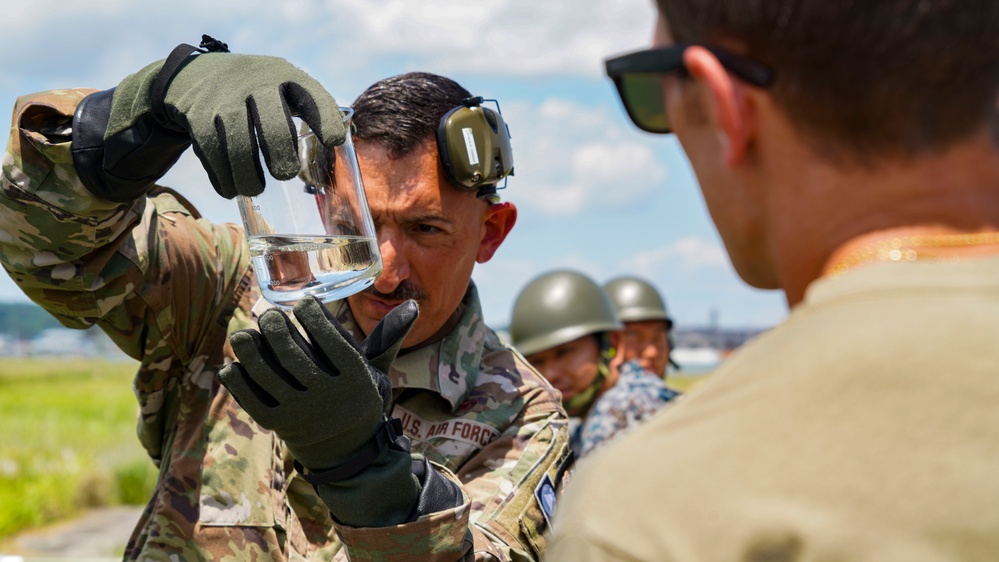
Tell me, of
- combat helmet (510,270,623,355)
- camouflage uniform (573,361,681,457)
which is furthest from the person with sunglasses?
combat helmet (510,270,623,355)

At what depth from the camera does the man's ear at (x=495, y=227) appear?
382 centimetres

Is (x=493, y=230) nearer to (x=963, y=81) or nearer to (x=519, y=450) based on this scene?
(x=519, y=450)

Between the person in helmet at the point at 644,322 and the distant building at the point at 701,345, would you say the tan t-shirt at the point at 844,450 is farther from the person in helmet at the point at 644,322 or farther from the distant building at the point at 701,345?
the distant building at the point at 701,345

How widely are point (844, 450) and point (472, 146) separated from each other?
2.29 meters

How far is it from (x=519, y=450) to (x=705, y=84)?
1977mm

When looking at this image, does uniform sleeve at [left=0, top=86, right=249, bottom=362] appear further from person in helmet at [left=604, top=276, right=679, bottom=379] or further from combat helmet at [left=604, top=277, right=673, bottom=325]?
combat helmet at [left=604, top=277, right=673, bottom=325]

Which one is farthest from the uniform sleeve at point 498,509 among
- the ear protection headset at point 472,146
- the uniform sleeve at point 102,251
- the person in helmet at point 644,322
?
the person in helmet at point 644,322

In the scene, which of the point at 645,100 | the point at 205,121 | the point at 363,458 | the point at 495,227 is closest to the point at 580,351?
the point at 495,227

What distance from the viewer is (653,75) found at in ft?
5.73

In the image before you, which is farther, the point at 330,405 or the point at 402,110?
the point at 402,110

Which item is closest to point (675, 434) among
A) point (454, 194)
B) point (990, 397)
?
point (990, 397)

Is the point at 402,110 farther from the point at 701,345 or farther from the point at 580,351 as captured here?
the point at 701,345

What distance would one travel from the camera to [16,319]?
31.2m

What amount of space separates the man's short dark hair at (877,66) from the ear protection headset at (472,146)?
6.41 ft
